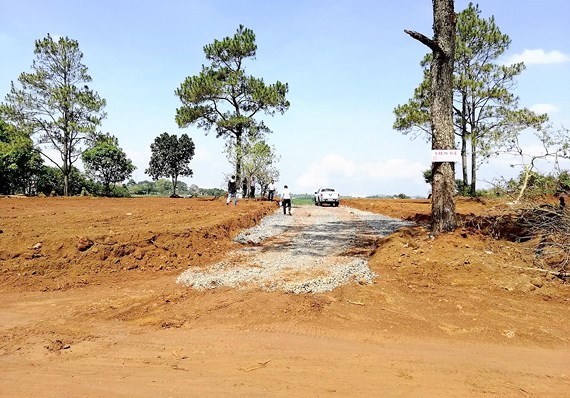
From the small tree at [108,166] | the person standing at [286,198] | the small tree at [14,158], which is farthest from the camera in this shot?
the small tree at [108,166]

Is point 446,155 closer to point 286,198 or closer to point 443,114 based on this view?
point 443,114

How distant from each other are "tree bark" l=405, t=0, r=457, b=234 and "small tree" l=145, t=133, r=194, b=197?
197ft

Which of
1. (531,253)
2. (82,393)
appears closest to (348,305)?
(82,393)

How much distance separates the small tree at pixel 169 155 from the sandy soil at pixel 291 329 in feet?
192

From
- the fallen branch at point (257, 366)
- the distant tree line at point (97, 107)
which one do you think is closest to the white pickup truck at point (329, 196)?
the distant tree line at point (97, 107)

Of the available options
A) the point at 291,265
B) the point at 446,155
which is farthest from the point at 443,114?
the point at 291,265

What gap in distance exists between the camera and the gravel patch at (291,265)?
689cm

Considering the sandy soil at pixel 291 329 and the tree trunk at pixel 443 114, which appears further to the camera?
the tree trunk at pixel 443 114

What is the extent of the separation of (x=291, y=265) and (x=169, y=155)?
60.7 meters

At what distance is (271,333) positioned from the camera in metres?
5.05

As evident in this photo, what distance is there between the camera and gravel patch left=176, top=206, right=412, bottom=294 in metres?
6.89

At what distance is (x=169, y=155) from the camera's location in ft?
214

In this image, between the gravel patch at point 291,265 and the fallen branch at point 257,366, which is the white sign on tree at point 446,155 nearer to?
the gravel patch at point 291,265

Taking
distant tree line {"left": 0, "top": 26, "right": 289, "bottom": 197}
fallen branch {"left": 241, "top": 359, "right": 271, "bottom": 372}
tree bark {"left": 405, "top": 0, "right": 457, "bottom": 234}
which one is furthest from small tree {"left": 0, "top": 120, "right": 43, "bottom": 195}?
fallen branch {"left": 241, "top": 359, "right": 271, "bottom": 372}
